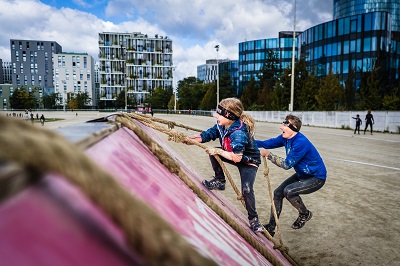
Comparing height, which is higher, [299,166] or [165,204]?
[165,204]

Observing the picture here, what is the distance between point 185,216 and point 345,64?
189 ft

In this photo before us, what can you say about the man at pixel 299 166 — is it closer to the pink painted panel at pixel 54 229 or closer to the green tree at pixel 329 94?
the pink painted panel at pixel 54 229

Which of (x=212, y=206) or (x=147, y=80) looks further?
(x=147, y=80)

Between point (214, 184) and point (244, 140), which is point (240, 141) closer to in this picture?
point (244, 140)

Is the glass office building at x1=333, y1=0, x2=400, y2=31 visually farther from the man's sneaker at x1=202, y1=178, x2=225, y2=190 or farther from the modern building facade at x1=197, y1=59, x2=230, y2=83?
the man's sneaker at x1=202, y1=178, x2=225, y2=190

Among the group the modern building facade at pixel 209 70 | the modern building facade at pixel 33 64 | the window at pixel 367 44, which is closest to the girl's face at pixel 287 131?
the window at pixel 367 44

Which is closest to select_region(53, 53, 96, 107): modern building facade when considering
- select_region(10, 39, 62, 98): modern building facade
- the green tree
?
select_region(10, 39, 62, 98): modern building facade

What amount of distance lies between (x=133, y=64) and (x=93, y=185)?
10202 centimetres

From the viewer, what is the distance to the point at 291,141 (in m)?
3.82

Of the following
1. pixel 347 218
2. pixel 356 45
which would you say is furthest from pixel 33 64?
pixel 347 218

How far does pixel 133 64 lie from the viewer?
96.9 metres

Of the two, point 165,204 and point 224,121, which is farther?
point 224,121

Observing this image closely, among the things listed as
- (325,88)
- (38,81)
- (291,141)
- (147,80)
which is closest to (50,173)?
(291,141)

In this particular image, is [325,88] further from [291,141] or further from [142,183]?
[142,183]
